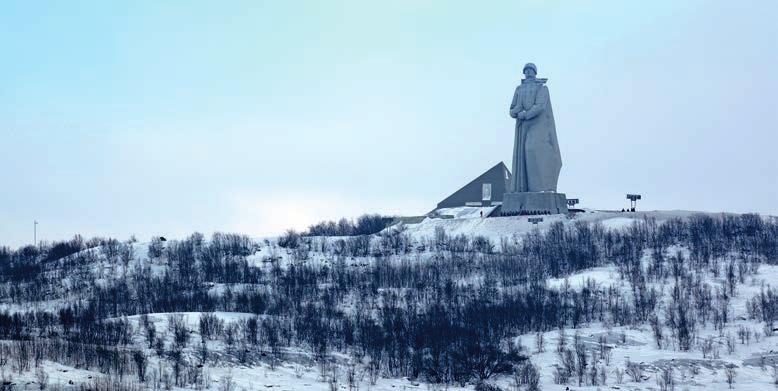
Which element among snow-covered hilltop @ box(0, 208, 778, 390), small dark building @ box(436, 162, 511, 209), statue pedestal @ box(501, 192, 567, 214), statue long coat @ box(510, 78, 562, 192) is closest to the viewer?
snow-covered hilltop @ box(0, 208, 778, 390)

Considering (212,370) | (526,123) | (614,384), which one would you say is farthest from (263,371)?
(526,123)

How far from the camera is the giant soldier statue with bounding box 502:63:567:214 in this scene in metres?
36.1

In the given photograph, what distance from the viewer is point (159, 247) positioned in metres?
34.4

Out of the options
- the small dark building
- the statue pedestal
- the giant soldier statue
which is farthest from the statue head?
the small dark building

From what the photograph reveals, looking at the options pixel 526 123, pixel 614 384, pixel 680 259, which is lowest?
pixel 614 384

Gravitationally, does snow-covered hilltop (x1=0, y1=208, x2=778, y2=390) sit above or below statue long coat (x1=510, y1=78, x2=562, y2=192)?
below

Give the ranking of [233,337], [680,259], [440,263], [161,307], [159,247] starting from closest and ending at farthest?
[233,337]
[161,307]
[680,259]
[440,263]
[159,247]

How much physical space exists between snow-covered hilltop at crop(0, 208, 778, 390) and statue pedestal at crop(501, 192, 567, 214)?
2.85 feet

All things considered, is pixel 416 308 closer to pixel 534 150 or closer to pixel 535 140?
pixel 534 150

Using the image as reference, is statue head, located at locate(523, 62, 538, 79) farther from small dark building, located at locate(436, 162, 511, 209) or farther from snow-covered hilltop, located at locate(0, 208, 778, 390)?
small dark building, located at locate(436, 162, 511, 209)

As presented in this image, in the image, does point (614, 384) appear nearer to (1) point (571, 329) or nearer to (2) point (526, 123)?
(1) point (571, 329)

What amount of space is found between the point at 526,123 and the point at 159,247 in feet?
44.0

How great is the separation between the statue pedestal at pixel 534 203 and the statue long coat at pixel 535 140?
32cm

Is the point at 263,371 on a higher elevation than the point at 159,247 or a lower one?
lower
